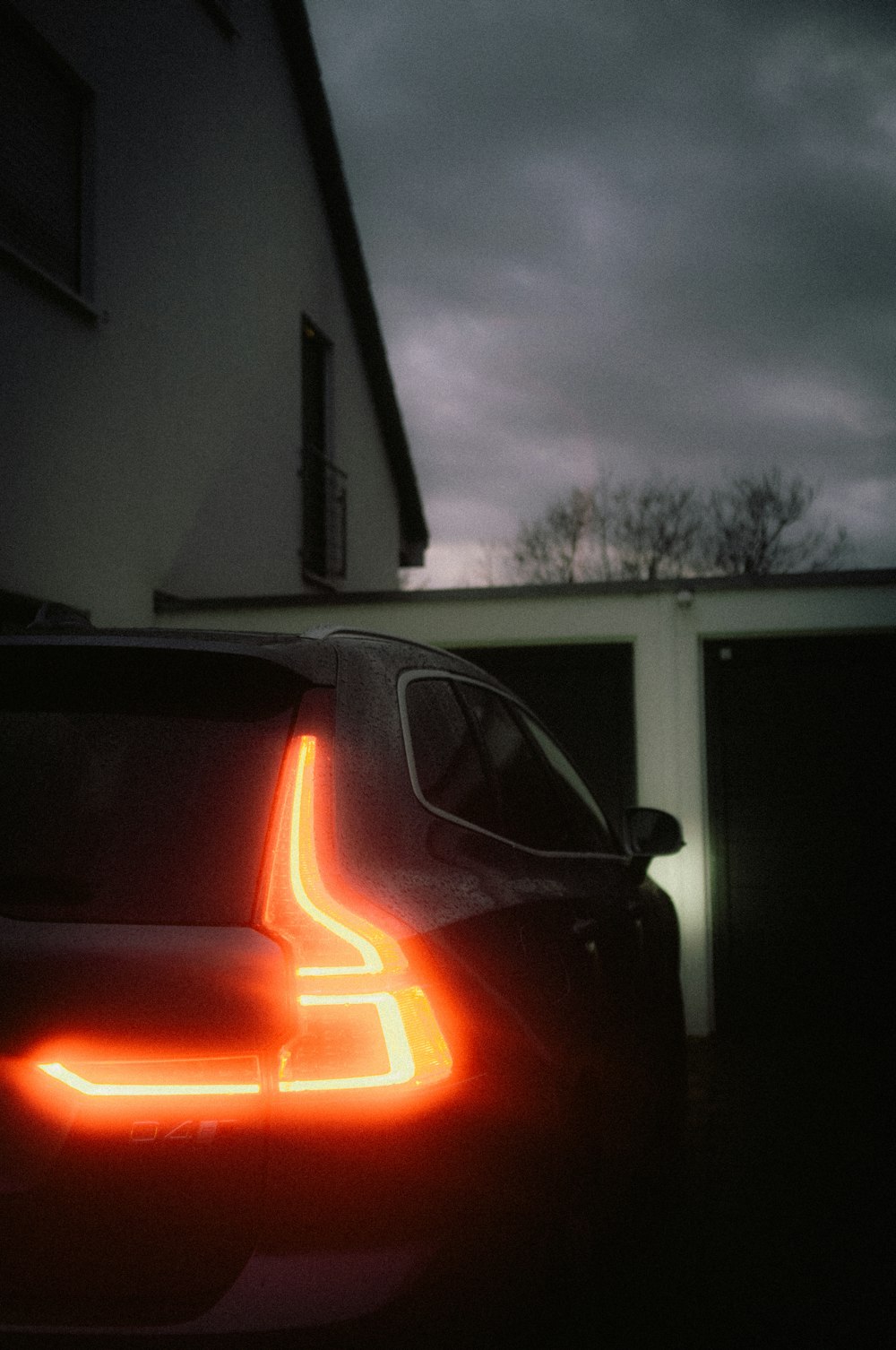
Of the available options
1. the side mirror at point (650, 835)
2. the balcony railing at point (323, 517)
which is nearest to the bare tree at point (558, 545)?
the balcony railing at point (323, 517)

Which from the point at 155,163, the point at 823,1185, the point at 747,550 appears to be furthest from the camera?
the point at 747,550

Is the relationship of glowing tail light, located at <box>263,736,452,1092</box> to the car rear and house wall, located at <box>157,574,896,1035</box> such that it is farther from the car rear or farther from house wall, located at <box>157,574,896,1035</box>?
house wall, located at <box>157,574,896,1035</box>

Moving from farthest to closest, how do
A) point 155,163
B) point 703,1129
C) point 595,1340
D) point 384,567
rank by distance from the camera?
point 384,567 → point 155,163 → point 703,1129 → point 595,1340

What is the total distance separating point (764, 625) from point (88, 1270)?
295 inches

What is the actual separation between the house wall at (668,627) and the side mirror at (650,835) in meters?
4.05

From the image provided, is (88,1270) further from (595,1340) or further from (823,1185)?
(823,1185)

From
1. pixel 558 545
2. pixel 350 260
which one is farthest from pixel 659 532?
pixel 350 260

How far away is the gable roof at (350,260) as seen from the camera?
12555 mm

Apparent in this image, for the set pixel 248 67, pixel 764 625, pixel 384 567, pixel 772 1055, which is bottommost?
pixel 772 1055

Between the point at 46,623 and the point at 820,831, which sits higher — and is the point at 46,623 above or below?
above

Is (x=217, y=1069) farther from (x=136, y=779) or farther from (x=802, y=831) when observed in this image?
(x=802, y=831)

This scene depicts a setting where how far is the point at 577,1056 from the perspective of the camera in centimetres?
279

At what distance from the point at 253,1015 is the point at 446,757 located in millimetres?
883

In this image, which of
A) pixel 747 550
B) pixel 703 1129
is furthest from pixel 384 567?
pixel 747 550
